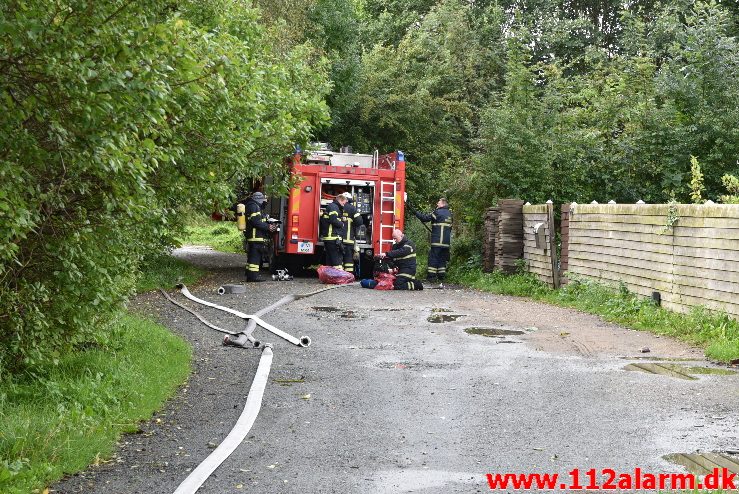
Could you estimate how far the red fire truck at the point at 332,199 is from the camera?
837 inches

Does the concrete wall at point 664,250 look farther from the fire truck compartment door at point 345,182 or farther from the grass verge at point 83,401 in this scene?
the grass verge at point 83,401

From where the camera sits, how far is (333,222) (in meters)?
20.7

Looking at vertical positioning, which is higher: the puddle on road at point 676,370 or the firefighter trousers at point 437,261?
the firefighter trousers at point 437,261

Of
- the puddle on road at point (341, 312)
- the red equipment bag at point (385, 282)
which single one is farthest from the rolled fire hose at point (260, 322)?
the red equipment bag at point (385, 282)

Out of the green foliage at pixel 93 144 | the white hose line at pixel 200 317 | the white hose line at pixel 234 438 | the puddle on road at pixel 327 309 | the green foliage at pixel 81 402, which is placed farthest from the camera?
the puddle on road at pixel 327 309

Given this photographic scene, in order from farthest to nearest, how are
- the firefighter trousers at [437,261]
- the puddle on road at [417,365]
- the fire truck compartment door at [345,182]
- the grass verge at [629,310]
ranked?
1. the firefighter trousers at [437,261]
2. the fire truck compartment door at [345,182]
3. the grass verge at [629,310]
4. the puddle on road at [417,365]

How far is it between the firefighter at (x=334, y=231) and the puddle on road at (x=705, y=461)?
14915 millimetres

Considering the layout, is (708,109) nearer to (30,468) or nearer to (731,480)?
(731,480)

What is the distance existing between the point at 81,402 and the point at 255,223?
41.3ft

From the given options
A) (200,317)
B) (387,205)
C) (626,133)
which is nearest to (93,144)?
(200,317)

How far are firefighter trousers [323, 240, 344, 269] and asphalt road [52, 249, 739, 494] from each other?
7.71m

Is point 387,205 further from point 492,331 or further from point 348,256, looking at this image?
point 492,331

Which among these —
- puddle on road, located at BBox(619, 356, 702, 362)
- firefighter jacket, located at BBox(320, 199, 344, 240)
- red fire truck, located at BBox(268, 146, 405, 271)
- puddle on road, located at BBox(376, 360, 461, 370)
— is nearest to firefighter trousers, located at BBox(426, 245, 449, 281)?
red fire truck, located at BBox(268, 146, 405, 271)

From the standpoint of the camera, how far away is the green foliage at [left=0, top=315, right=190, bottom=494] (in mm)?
6066
